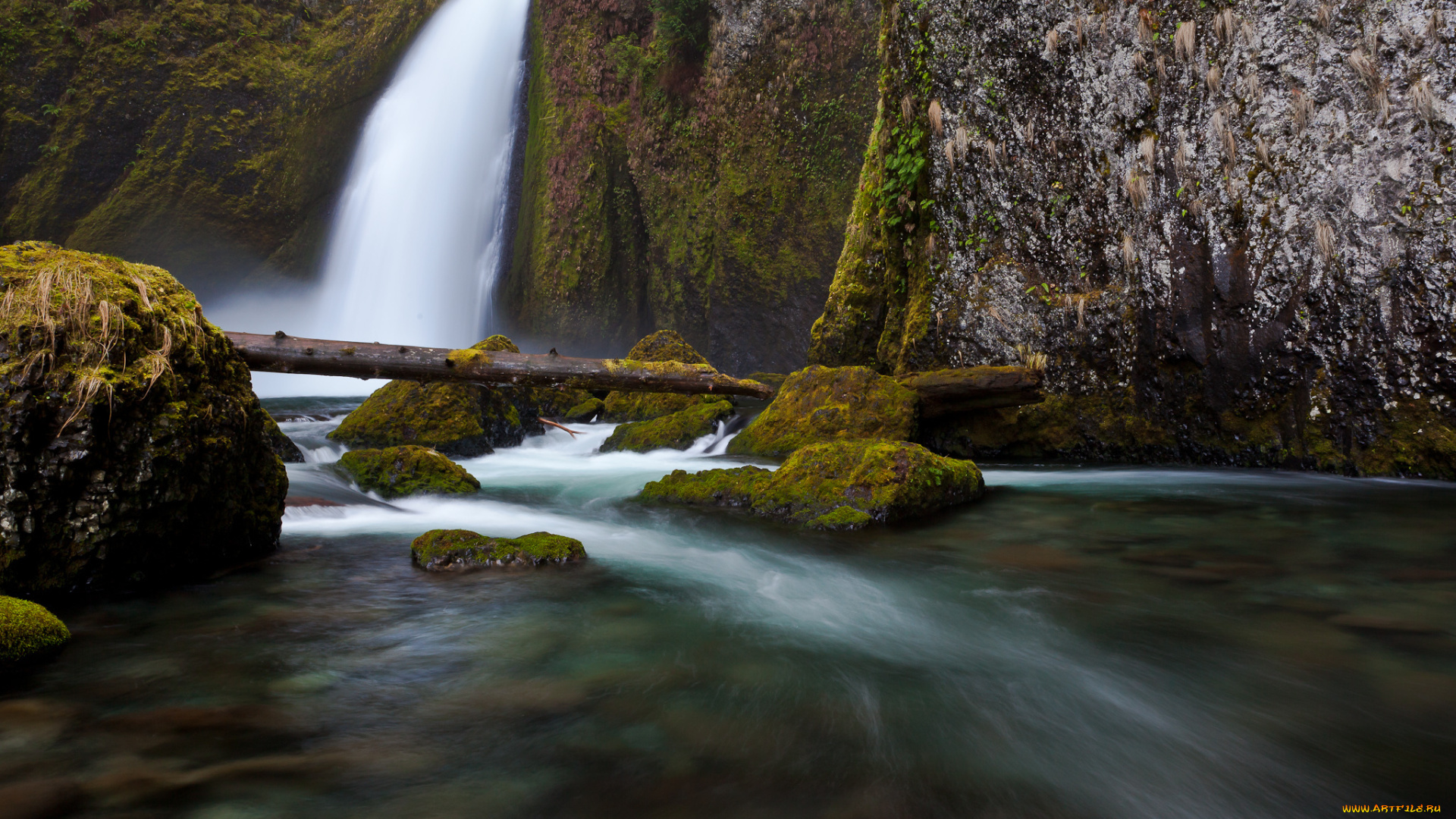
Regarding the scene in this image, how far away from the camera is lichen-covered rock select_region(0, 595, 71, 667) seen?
8.15ft

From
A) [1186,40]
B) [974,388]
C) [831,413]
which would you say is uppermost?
[1186,40]

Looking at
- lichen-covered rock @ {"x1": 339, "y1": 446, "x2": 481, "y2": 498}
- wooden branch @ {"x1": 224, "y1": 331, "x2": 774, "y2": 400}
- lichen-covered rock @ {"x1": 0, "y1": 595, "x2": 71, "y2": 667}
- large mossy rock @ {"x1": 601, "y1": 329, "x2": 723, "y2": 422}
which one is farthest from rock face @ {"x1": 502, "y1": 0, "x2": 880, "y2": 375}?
lichen-covered rock @ {"x1": 0, "y1": 595, "x2": 71, "y2": 667}

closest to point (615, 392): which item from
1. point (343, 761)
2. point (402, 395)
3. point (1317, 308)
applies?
point (402, 395)

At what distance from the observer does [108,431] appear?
3.18m

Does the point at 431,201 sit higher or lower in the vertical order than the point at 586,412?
higher

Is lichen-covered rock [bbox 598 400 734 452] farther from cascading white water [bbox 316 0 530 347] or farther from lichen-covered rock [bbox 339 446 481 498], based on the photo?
cascading white water [bbox 316 0 530 347]

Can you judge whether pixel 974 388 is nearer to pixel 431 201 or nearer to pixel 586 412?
pixel 586 412

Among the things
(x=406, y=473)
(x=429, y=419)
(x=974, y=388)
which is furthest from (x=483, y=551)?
(x=974, y=388)

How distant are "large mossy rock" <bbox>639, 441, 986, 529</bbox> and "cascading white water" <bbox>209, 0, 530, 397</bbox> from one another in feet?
60.7

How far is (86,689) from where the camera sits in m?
2.35

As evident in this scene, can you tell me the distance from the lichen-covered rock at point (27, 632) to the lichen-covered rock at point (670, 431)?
6793mm

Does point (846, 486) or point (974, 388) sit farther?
point (974, 388)

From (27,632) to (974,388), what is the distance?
24.4 ft

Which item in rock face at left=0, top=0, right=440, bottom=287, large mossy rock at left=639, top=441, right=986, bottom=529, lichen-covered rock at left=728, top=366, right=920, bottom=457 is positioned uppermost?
rock face at left=0, top=0, right=440, bottom=287
